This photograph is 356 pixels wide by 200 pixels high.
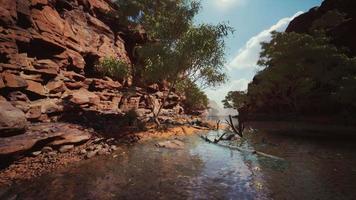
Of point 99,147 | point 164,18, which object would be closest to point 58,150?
point 99,147

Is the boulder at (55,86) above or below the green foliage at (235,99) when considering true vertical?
below

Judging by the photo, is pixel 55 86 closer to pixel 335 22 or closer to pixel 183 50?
pixel 183 50

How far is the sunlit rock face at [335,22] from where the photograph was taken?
51688 millimetres

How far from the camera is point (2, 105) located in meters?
14.7

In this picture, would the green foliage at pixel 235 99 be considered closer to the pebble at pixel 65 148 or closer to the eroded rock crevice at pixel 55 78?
the eroded rock crevice at pixel 55 78

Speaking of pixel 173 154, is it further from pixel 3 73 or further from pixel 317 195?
pixel 3 73

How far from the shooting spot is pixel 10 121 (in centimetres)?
1384

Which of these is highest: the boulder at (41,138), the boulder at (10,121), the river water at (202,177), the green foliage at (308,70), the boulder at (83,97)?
the green foliage at (308,70)

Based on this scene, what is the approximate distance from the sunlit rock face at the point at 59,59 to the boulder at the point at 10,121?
387 centimetres

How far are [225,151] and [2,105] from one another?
52.2ft

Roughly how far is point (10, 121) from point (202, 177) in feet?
39.0

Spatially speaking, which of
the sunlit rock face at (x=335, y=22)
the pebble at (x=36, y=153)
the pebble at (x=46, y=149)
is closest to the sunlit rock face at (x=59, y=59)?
the pebble at (x=46, y=149)

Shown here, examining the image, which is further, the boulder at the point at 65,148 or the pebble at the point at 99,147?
the pebble at the point at 99,147

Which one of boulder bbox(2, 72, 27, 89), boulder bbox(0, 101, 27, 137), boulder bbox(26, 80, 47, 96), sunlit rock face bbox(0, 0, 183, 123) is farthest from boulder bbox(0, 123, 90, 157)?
boulder bbox(26, 80, 47, 96)
